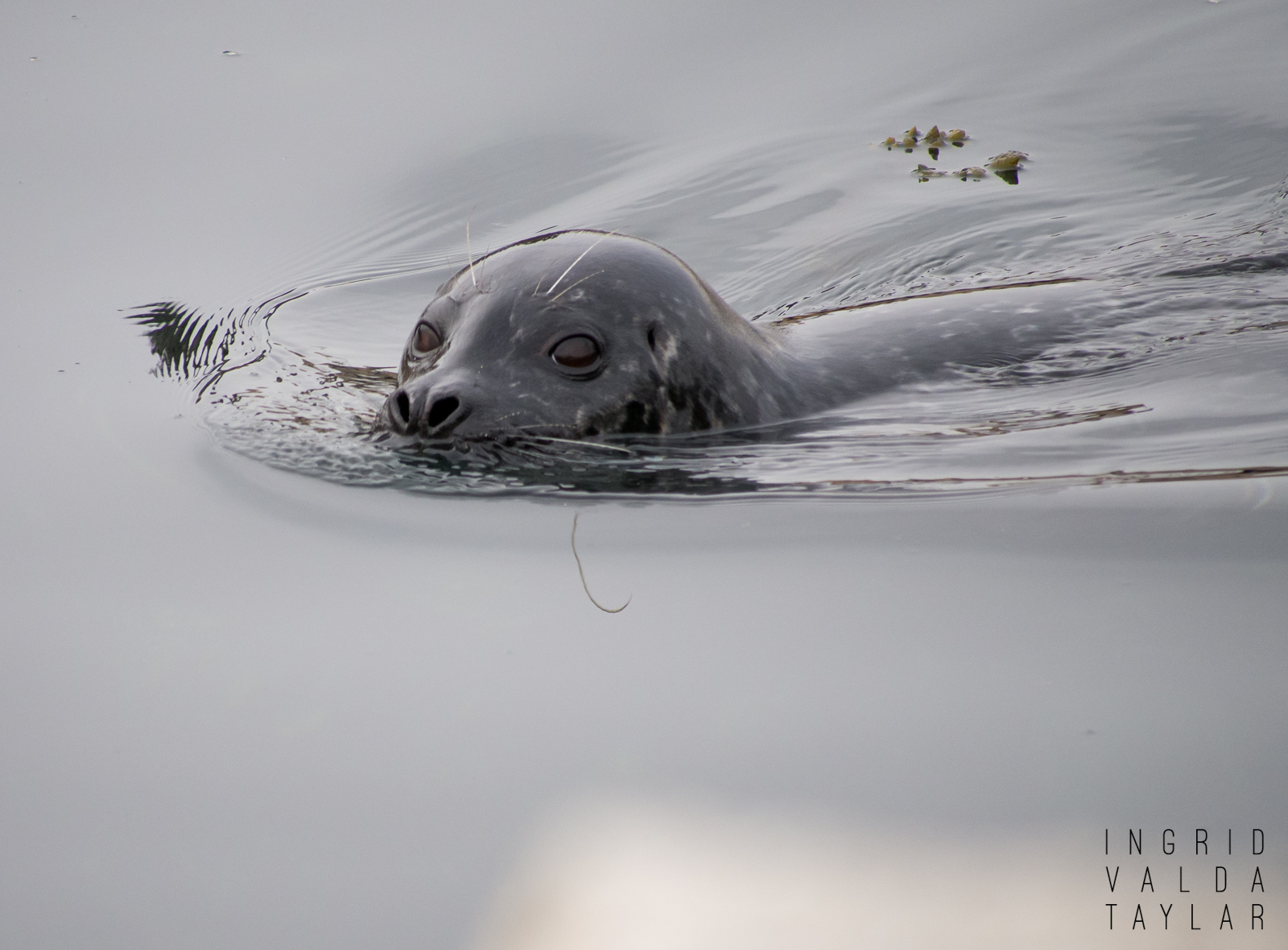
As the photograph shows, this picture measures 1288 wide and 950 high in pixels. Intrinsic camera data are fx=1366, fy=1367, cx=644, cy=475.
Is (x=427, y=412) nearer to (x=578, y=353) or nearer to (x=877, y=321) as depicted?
(x=578, y=353)

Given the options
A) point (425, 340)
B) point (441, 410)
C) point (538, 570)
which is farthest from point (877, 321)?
point (538, 570)

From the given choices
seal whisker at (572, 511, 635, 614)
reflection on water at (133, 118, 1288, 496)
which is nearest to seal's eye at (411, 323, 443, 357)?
reflection on water at (133, 118, 1288, 496)

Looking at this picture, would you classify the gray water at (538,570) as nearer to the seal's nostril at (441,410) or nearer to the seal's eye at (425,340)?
the seal's nostril at (441,410)

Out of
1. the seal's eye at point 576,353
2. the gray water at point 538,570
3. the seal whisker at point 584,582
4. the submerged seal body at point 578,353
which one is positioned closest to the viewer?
the gray water at point 538,570

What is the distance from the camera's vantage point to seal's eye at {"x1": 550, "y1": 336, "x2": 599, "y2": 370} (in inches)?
161

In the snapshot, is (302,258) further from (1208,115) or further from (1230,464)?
(1208,115)

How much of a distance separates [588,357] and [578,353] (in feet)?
0.12

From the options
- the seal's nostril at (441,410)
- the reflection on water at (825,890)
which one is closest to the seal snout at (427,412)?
the seal's nostril at (441,410)

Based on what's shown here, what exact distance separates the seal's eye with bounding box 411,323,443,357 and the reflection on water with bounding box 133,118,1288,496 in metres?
0.29

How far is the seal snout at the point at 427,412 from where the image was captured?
3787 millimetres

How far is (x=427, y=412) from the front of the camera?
3.78 metres

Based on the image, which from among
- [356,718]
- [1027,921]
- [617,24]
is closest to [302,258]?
[617,24]

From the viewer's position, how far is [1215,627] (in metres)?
2.77

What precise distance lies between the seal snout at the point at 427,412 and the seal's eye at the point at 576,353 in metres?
0.39
